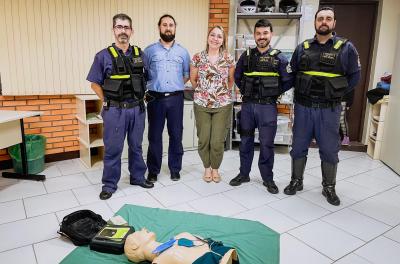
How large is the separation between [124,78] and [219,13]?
2.43 metres

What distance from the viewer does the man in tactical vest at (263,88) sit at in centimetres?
313

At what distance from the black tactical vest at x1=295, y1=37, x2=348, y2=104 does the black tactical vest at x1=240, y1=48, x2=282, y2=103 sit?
0.78 ft

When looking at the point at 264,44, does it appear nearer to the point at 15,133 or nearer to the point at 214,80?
the point at 214,80

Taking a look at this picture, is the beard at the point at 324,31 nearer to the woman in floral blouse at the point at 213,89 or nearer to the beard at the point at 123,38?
the woman in floral blouse at the point at 213,89

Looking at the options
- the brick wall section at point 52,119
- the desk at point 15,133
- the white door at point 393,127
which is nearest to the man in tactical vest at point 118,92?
the desk at point 15,133

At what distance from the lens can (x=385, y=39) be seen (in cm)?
475

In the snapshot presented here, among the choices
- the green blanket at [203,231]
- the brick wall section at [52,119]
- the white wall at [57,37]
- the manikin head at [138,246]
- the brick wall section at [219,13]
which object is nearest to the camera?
the manikin head at [138,246]

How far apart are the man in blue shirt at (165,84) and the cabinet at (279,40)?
144 cm

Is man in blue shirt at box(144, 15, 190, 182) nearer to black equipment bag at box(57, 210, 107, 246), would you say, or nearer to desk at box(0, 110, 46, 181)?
black equipment bag at box(57, 210, 107, 246)

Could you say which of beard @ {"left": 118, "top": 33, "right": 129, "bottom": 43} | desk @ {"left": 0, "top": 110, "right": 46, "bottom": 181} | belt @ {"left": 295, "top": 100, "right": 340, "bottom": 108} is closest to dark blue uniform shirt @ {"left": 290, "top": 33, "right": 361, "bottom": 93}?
belt @ {"left": 295, "top": 100, "right": 340, "bottom": 108}

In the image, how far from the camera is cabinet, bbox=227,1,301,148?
4.69 m

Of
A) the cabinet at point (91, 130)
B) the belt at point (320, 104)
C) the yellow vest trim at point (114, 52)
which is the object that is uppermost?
the yellow vest trim at point (114, 52)

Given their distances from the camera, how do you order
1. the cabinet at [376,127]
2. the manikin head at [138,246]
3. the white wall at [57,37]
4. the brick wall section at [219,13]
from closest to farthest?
the manikin head at [138,246] < the white wall at [57,37] < the cabinet at [376,127] < the brick wall section at [219,13]

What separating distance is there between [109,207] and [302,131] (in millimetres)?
1921
